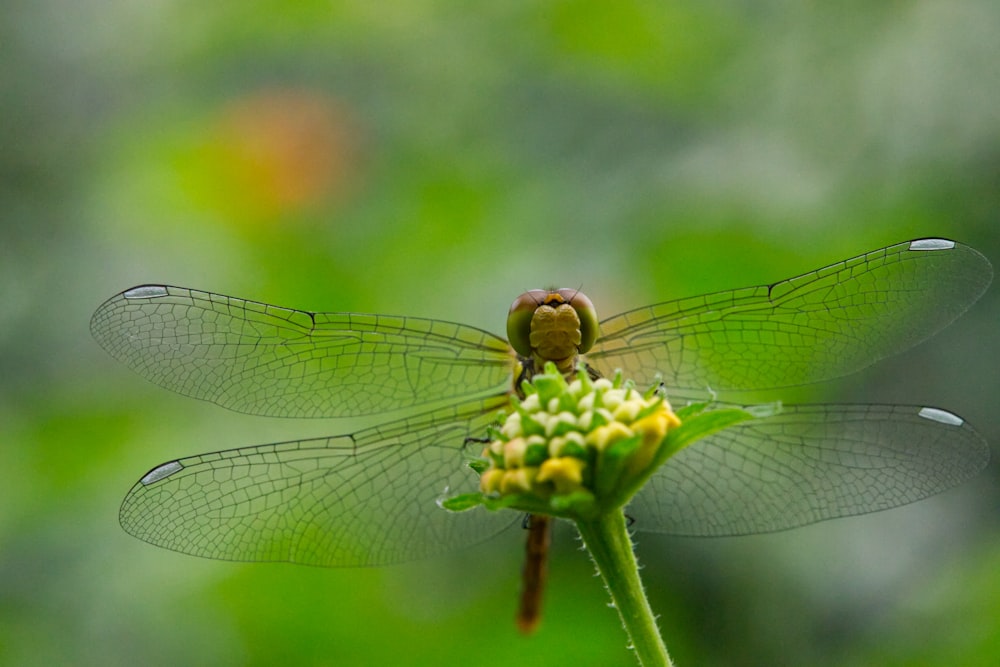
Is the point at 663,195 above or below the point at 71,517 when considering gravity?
above

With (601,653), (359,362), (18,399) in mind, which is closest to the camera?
(359,362)

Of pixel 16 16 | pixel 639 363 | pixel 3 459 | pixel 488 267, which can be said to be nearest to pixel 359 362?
pixel 639 363

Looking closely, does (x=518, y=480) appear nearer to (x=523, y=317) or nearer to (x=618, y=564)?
(x=618, y=564)

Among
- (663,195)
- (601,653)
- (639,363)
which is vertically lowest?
(601,653)

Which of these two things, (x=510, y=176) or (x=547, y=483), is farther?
(x=510, y=176)

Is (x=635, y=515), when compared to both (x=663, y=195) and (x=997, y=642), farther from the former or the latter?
(x=663, y=195)

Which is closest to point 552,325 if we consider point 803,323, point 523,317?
point 523,317

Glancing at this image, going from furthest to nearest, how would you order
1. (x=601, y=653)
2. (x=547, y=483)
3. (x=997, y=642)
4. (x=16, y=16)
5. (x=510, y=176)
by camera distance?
1. (x=16, y=16)
2. (x=510, y=176)
3. (x=601, y=653)
4. (x=997, y=642)
5. (x=547, y=483)
